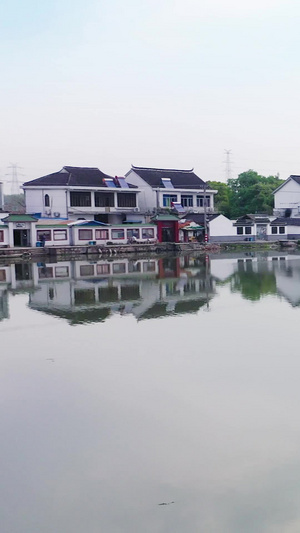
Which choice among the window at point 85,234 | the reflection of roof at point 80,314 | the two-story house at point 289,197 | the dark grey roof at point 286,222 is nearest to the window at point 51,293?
the reflection of roof at point 80,314

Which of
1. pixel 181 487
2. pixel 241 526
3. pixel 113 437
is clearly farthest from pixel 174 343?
pixel 241 526

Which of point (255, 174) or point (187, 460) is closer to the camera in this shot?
point (187, 460)

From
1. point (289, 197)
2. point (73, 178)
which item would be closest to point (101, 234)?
point (73, 178)

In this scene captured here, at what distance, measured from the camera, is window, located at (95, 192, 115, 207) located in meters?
36.3

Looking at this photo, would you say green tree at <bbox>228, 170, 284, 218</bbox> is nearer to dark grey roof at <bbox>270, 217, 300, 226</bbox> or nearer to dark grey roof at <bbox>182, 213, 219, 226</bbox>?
dark grey roof at <bbox>270, 217, 300, 226</bbox>

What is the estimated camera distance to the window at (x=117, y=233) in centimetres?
3395

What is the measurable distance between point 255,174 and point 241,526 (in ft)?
153

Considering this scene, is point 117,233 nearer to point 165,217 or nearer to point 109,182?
point 165,217

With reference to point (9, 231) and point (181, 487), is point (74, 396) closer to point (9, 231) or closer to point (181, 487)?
point (181, 487)

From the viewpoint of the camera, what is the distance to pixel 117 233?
3416cm

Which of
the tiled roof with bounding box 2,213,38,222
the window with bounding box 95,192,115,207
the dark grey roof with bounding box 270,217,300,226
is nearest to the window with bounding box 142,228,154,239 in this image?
the window with bounding box 95,192,115,207

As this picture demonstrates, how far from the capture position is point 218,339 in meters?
9.05

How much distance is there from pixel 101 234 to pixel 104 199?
4302 millimetres

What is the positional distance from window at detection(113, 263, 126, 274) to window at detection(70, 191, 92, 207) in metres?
11.3
